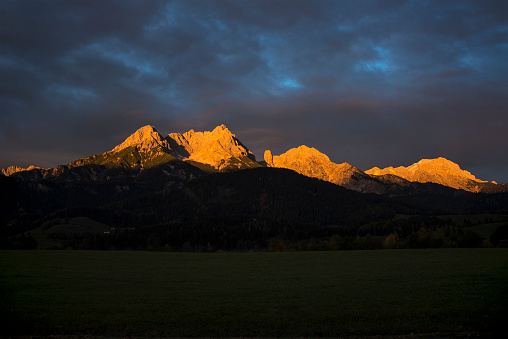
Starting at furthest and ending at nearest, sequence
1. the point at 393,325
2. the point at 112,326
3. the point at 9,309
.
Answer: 1. the point at 9,309
2. the point at 112,326
3. the point at 393,325

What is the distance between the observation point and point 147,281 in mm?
60125

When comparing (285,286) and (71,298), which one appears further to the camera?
(285,286)

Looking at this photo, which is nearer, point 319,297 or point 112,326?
point 112,326

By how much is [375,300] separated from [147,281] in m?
37.2

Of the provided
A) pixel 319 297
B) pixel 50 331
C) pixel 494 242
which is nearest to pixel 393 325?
pixel 319 297

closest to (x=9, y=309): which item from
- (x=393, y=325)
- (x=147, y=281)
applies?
(x=147, y=281)

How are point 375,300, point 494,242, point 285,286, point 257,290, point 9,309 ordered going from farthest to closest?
point 494,242 < point 285,286 < point 257,290 < point 375,300 < point 9,309

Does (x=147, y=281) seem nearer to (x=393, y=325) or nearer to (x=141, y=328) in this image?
(x=141, y=328)

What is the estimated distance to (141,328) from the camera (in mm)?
30875

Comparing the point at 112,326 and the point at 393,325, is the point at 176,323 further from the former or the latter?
the point at 393,325

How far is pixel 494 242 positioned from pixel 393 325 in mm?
170015

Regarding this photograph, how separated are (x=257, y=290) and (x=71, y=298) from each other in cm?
2231

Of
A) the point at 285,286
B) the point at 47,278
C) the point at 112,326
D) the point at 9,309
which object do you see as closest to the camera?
Answer: the point at 112,326

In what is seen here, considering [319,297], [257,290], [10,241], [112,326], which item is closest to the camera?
[112,326]
